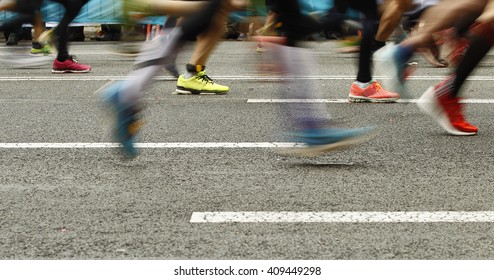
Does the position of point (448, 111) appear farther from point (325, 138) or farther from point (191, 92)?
point (191, 92)

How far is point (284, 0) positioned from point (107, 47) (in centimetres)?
1081

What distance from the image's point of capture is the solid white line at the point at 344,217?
3.69 metres

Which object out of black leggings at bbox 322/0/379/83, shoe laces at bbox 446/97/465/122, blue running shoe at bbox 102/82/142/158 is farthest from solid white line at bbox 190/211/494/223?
black leggings at bbox 322/0/379/83

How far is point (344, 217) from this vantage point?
3.74m

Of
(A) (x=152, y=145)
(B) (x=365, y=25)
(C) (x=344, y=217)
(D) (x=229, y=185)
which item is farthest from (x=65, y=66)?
(C) (x=344, y=217)

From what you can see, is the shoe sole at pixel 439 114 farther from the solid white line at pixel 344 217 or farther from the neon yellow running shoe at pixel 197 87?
the neon yellow running shoe at pixel 197 87

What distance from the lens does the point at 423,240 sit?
135 inches

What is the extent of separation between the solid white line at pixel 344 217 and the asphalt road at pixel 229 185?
0.19 ft

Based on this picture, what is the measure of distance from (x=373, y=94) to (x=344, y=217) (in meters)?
3.44

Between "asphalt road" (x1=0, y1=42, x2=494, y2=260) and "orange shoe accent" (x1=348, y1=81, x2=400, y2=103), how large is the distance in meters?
0.11

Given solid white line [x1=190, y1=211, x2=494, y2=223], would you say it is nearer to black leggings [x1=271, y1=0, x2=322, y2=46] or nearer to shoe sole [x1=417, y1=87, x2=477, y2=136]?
black leggings [x1=271, y1=0, x2=322, y2=46]

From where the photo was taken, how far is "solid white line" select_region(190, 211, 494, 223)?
369 cm
